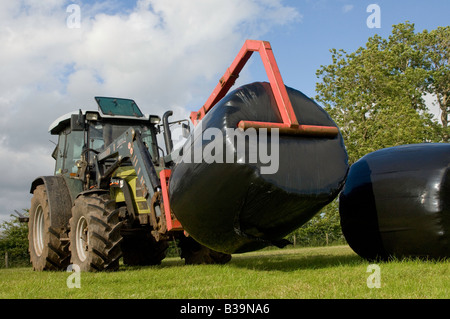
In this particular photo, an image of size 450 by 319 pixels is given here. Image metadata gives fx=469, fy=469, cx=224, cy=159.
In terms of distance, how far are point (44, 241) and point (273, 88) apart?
16.4 feet

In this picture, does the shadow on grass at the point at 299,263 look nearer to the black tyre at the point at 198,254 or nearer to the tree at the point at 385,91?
the black tyre at the point at 198,254

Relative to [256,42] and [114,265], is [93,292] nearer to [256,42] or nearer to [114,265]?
[114,265]

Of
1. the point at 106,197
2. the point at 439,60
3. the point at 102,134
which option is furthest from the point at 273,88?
the point at 439,60

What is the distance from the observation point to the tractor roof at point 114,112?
821 centimetres

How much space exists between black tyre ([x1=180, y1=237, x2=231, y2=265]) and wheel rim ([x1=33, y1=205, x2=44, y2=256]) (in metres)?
2.61

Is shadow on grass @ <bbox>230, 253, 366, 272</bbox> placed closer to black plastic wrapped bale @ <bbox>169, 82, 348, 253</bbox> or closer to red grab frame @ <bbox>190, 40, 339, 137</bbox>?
black plastic wrapped bale @ <bbox>169, 82, 348, 253</bbox>

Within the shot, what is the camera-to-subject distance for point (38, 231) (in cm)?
870

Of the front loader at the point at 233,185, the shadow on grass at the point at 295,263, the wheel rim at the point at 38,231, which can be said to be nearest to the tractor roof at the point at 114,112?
the front loader at the point at 233,185

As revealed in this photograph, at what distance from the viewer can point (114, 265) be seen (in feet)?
20.8

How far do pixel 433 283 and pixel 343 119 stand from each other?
61.2 ft

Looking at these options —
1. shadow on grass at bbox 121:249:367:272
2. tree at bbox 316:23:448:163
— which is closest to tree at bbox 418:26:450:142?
tree at bbox 316:23:448:163

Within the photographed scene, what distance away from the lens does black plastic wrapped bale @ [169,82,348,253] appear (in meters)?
4.57

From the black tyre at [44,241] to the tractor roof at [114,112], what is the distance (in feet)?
4.16
